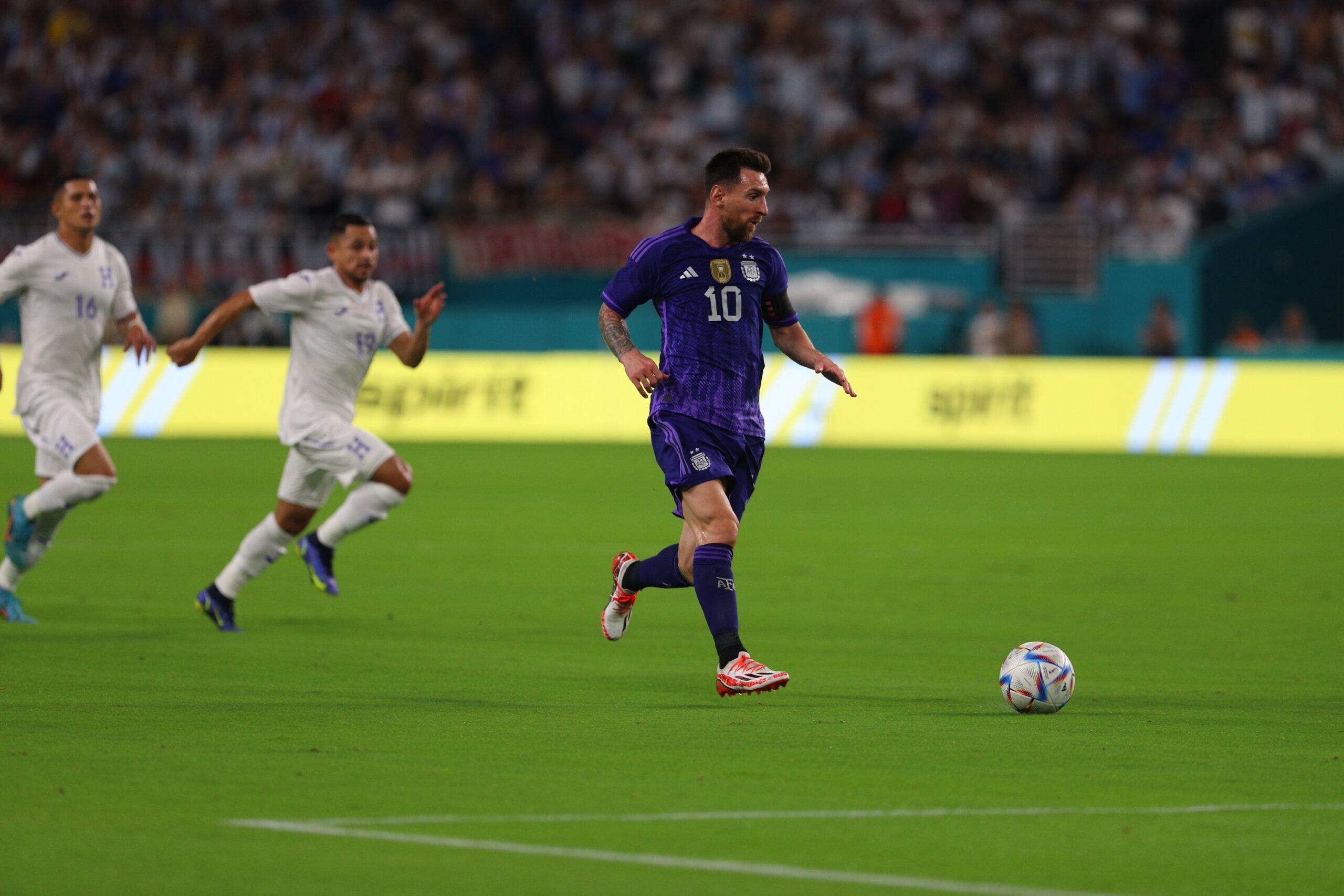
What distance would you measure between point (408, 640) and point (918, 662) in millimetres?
2633

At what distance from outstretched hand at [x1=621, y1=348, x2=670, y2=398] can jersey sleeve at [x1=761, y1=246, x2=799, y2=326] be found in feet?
2.43

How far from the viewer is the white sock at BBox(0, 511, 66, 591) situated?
1163 cm

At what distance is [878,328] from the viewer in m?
32.3

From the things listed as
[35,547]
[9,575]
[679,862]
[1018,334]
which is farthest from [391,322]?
[1018,334]

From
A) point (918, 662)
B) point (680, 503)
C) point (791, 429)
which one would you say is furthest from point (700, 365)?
point (791, 429)

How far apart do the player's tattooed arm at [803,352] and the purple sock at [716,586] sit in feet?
3.01

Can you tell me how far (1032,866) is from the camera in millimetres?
5660

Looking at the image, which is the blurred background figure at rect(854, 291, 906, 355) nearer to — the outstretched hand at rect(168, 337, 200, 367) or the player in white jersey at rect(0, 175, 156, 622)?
the player in white jersey at rect(0, 175, 156, 622)

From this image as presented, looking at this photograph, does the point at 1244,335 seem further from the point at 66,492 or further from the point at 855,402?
the point at 66,492

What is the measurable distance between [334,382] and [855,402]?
15733 millimetres

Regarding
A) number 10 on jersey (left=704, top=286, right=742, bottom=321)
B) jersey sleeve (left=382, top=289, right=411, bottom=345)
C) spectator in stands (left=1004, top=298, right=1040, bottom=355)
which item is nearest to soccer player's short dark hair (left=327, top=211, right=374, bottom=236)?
jersey sleeve (left=382, top=289, right=411, bottom=345)

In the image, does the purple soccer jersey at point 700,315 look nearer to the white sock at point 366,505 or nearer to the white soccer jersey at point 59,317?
the white sock at point 366,505

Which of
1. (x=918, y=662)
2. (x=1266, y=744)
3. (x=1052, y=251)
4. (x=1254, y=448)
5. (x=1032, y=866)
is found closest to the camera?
(x=1032, y=866)

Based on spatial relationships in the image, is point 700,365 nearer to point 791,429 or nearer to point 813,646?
point 813,646
